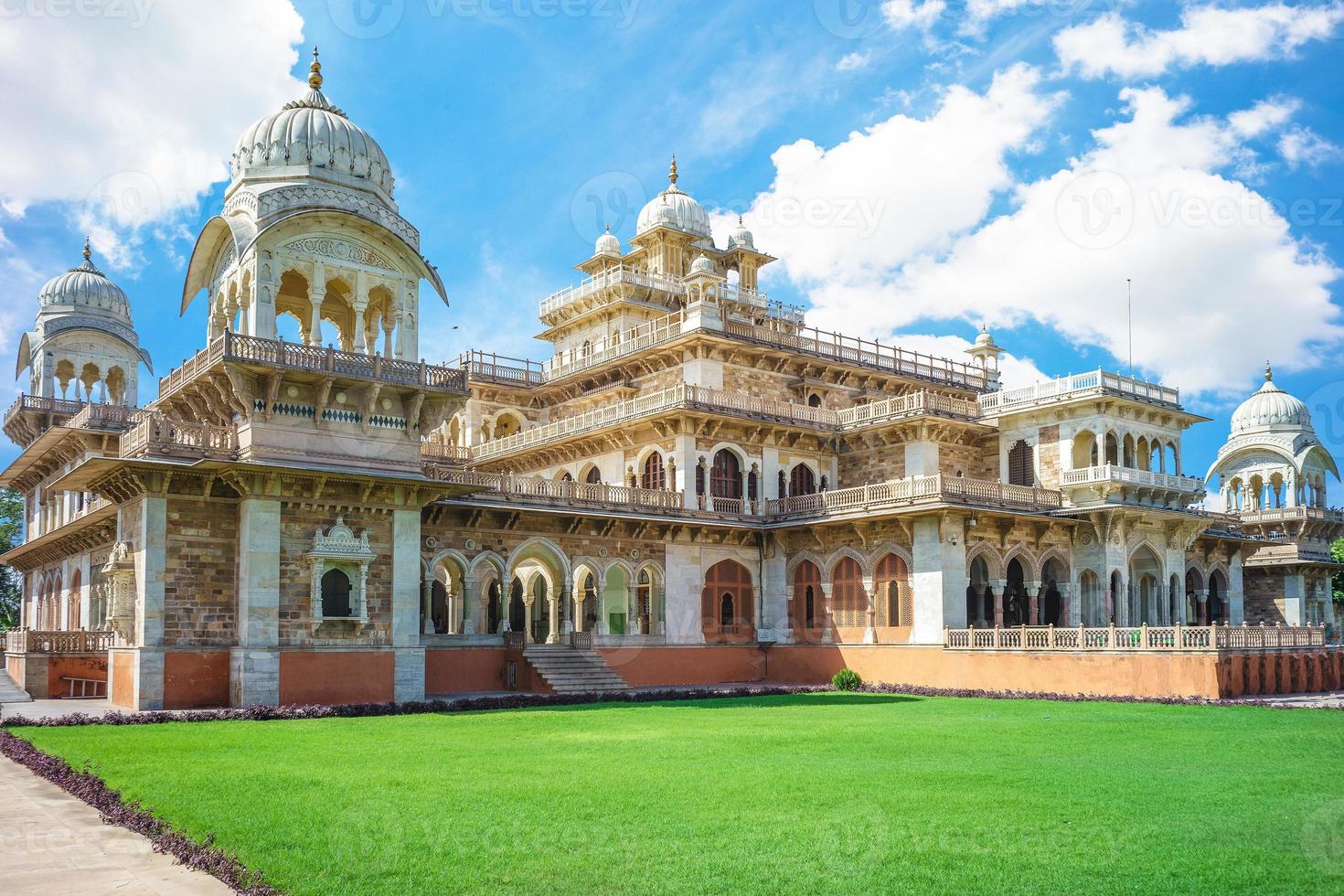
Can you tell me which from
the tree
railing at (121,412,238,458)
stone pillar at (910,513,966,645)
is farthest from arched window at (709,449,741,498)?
the tree

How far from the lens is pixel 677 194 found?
4966cm

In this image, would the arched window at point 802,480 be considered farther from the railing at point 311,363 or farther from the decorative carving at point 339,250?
the decorative carving at point 339,250

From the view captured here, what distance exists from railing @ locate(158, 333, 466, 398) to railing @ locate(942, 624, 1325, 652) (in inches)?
592

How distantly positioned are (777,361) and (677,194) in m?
12.1

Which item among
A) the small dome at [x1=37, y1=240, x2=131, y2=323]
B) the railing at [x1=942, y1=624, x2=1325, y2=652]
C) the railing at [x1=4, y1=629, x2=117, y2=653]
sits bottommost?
the railing at [x1=942, y1=624, x2=1325, y2=652]

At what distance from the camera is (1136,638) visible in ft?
95.5

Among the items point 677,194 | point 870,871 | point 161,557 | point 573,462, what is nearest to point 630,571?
point 573,462

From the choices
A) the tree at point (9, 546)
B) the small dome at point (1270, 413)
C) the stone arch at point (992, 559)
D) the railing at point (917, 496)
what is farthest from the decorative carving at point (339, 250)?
the small dome at point (1270, 413)

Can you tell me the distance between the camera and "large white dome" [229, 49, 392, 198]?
28.0 metres

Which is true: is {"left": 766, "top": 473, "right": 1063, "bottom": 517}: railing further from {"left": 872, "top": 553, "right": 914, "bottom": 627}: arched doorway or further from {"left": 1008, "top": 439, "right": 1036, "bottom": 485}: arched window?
{"left": 872, "top": 553, "right": 914, "bottom": 627}: arched doorway

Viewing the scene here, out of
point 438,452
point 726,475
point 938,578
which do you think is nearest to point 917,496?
point 938,578

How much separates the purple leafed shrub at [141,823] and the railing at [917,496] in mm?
22698

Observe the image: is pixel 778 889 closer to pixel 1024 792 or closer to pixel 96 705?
pixel 1024 792

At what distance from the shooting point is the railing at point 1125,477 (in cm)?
3569
